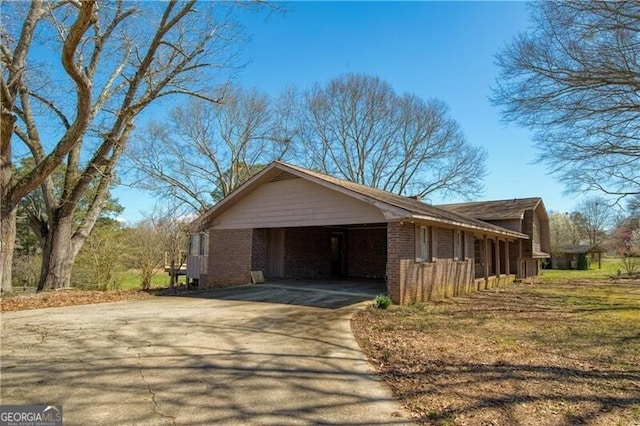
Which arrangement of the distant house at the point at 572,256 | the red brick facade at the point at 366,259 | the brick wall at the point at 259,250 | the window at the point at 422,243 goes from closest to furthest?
the red brick facade at the point at 366,259 < the window at the point at 422,243 < the brick wall at the point at 259,250 < the distant house at the point at 572,256

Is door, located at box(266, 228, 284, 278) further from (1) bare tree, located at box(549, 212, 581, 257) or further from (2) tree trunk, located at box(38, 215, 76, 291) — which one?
(1) bare tree, located at box(549, 212, 581, 257)

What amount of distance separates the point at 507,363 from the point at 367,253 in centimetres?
1330

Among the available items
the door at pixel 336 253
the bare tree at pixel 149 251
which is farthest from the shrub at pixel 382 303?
the bare tree at pixel 149 251

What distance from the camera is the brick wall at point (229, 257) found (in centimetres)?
1520

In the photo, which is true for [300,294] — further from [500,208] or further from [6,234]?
[500,208]

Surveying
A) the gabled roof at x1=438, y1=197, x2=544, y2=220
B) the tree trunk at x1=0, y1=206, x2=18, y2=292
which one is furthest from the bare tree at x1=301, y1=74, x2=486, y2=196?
the tree trunk at x1=0, y1=206, x2=18, y2=292

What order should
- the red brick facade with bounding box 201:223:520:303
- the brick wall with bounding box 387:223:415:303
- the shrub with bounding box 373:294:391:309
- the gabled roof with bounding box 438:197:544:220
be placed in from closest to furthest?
the shrub with bounding box 373:294:391:309, the brick wall with bounding box 387:223:415:303, the red brick facade with bounding box 201:223:520:303, the gabled roof with bounding box 438:197:544:220

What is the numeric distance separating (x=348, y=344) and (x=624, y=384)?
3.58 m

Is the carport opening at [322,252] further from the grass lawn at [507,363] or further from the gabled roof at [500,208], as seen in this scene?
the gabled roof at [500,208]

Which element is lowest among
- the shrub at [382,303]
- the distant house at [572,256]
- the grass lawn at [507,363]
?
the grass lawn at [507,363]

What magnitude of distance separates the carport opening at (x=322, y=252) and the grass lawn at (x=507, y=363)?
694cm

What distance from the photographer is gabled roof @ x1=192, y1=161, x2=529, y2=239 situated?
34.1ft

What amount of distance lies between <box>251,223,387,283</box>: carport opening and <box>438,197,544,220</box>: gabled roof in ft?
31.5

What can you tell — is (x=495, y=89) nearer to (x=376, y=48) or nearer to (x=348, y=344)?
(x=376, y=48)
